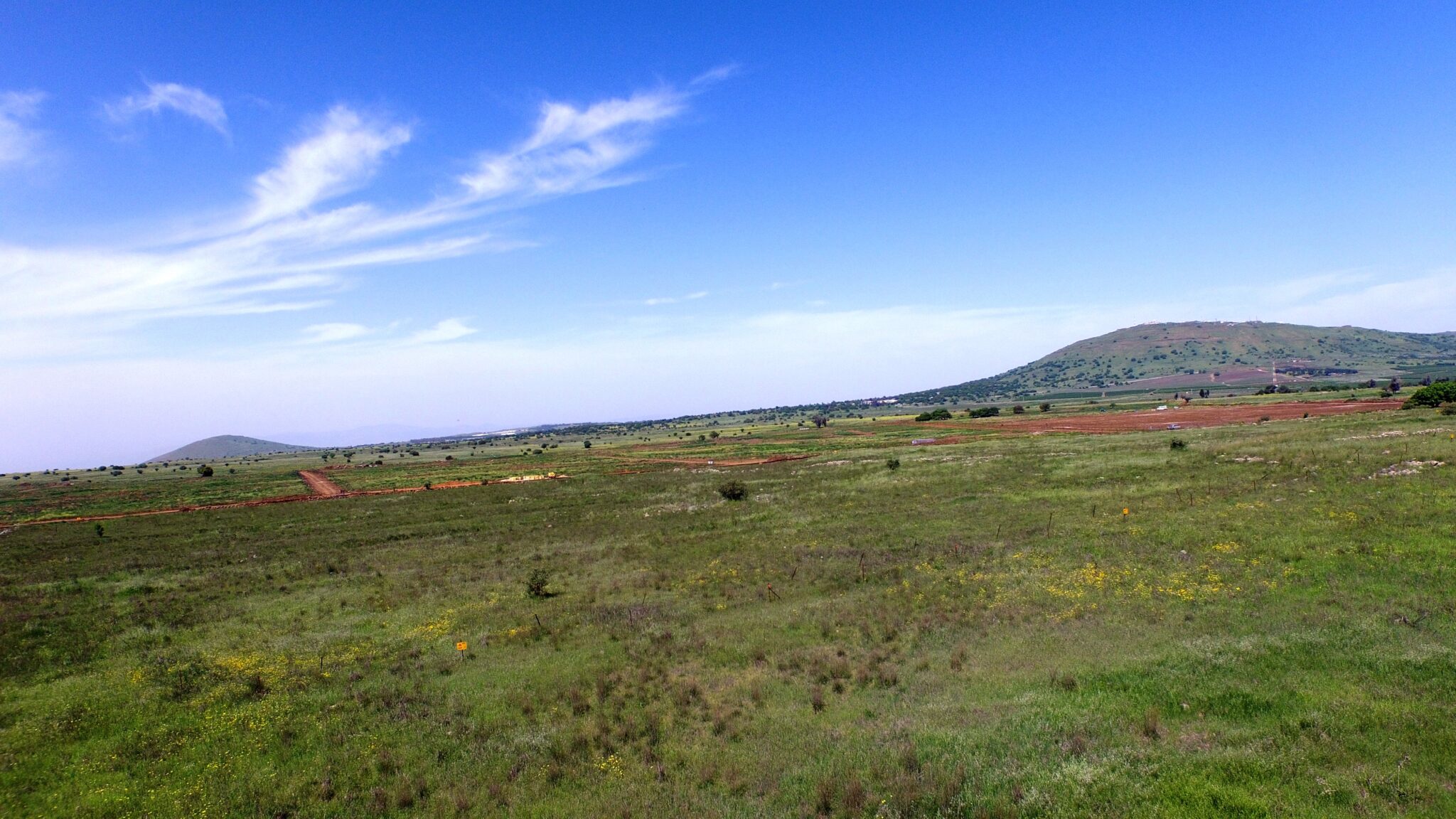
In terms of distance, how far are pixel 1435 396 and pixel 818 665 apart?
83266mm

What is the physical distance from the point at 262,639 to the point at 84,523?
63596 mm

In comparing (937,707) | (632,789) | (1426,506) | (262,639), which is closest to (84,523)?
(262,639)

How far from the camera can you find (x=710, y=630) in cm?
2191

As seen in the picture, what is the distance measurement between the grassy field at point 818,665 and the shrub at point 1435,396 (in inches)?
1478

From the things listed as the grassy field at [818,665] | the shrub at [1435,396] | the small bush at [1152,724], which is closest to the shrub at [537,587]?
the grassy field at [818,665]

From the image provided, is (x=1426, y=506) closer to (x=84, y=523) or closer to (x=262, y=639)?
(x=262, y=639)

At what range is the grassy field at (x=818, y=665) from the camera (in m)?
11.3

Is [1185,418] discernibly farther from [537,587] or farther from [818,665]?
[537,587]

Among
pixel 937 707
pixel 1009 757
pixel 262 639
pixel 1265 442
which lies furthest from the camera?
pixel 1265 442

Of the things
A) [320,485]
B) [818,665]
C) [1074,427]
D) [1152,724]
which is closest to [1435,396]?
[1074,427]

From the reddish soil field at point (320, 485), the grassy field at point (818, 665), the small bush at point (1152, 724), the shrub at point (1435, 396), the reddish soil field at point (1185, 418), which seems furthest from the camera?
the reddish soil field at point (320, 485)

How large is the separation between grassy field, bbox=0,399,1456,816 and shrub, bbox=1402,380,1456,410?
37537 mm

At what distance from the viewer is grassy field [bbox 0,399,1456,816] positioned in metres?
11.3

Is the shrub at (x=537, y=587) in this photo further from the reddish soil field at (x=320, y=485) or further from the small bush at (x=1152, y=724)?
the reddish soil field at (x=320, y=485)
